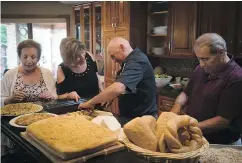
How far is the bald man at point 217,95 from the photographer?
1.34 m

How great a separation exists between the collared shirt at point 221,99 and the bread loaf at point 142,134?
0.70 metres

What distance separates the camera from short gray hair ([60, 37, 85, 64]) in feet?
6.36

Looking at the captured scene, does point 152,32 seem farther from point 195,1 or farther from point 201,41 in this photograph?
point 201,41

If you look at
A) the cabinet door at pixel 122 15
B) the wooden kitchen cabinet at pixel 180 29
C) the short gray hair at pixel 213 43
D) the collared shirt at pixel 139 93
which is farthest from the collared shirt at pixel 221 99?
the cabinet door at pixel 122 15

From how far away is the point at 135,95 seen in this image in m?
1.75

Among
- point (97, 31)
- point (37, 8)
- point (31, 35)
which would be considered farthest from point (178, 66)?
point (31, 35)

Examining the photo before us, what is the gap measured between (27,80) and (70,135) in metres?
1.07

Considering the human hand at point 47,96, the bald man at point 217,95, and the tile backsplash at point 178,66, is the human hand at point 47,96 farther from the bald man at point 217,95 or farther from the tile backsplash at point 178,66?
the tile backsplash at point 178,66

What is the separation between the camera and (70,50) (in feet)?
6.34

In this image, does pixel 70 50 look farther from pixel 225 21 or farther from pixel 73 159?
pixel 225 21

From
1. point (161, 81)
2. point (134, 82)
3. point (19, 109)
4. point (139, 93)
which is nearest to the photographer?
point (19, 109)

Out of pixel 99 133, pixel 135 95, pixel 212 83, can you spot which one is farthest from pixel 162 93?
pixel 99 133

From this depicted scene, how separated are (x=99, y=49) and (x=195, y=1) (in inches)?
68.2

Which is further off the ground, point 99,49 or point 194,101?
point 99,49
